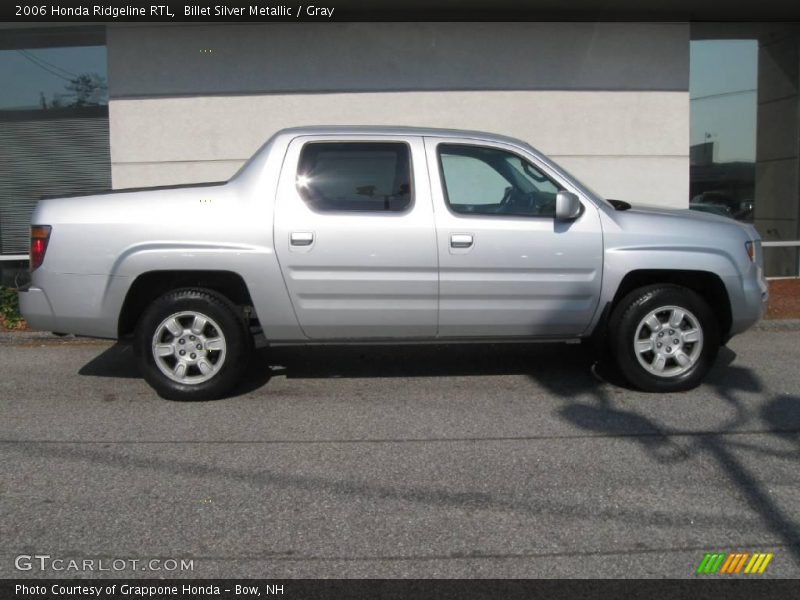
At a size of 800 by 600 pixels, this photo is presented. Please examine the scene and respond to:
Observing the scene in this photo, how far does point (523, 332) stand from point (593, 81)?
5597 mm

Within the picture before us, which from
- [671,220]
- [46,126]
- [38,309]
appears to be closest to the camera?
[38,309]

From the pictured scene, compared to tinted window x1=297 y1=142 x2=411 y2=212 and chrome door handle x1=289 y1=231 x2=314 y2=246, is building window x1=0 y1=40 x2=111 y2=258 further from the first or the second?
chrome door handle x1=289 y1=231 x2=314 y2=246

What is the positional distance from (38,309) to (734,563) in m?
4.76

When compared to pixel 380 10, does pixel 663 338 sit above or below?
below

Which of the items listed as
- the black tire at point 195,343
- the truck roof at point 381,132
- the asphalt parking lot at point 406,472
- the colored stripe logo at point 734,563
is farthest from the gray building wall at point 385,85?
the colored stripe logo at point 734,563

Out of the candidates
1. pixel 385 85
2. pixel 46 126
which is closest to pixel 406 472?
→ pixel 385 85

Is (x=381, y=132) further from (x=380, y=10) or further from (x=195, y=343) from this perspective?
(x=380, y=10)

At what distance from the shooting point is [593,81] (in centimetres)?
1051

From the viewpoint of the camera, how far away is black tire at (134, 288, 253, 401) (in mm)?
5867

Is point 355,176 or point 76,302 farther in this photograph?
point 355,176

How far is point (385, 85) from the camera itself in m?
10.4
